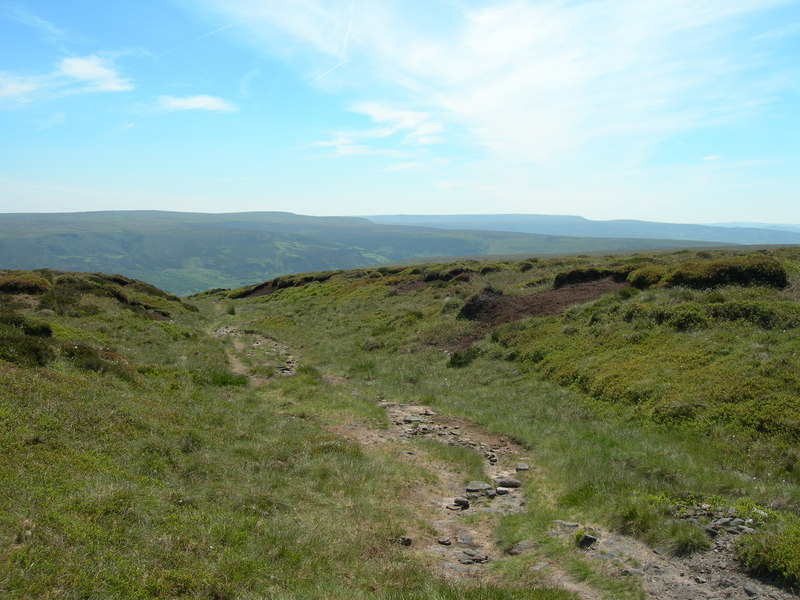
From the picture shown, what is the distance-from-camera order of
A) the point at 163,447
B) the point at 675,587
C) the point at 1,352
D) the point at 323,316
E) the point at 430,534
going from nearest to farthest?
the point at 675,587 < the point at 430,534 < the point at 163,447 < the point at 1,352 < the point at 323,316

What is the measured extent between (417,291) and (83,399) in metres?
32.4

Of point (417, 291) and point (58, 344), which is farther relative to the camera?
point (417, 291)

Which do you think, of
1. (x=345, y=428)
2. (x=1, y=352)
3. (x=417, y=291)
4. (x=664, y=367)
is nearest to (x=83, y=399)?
(x=1, y=352)

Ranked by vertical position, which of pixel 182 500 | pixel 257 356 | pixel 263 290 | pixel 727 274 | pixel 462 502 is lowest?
pixel 263 290

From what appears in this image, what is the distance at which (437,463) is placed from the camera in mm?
11117

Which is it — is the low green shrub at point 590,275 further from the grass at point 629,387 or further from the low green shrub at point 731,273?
the grass at point 629,387

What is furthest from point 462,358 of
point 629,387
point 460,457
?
point 460,457

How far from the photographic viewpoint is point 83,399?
32.9ft

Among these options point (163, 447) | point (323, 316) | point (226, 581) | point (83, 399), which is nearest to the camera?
point (226, 581)

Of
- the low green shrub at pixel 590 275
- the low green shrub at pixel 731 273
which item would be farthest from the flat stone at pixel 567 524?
the low green shrub at pixel 590 275

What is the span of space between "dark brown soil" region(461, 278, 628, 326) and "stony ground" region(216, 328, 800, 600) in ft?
43.6

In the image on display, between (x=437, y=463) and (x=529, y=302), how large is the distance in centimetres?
1756

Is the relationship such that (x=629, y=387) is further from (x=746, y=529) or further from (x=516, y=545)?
(x=516, y=545)

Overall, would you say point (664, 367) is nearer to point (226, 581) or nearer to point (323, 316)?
point (226, 581)
